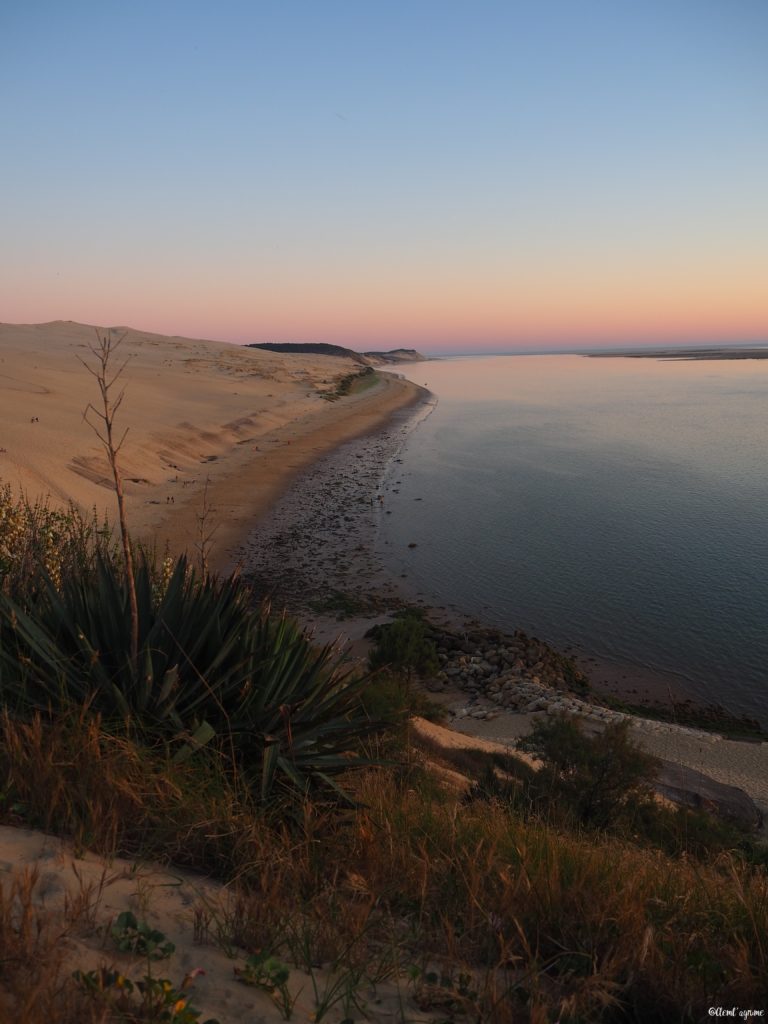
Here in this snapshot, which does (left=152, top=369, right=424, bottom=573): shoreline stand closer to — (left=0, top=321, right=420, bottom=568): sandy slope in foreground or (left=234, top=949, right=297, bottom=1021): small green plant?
(left=0, top=321, right=420, bottom=568): sandy slope in foreground

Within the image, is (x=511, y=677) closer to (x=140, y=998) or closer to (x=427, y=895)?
(x=427, y=895)

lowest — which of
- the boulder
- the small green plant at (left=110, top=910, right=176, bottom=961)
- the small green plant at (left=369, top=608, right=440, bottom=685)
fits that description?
the boulder

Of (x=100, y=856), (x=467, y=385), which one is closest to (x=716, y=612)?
(x=100, y=856)

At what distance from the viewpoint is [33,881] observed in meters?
2.28

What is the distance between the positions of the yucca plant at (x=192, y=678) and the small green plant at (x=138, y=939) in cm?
108

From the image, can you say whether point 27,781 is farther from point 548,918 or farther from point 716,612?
point 716,612

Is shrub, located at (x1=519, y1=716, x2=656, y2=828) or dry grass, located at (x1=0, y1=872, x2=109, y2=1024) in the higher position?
dry grass, located at (x1=0, y1=872, x2=109, y2=1024)

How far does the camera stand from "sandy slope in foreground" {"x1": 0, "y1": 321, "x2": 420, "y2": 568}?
19109mm

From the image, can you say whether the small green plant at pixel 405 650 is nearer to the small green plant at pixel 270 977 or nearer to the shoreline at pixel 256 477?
the shoreline at pixel 256 477

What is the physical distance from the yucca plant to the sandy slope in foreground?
18.3 ft

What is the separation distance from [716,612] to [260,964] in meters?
13.6

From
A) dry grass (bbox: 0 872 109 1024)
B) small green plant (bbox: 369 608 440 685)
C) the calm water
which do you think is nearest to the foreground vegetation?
dry grass (bbox: 0 872 109 1024)

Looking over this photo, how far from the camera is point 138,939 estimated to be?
2.24m

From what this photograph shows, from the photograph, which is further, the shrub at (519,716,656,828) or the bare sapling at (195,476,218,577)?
the shrub at (519,716,656,828)
